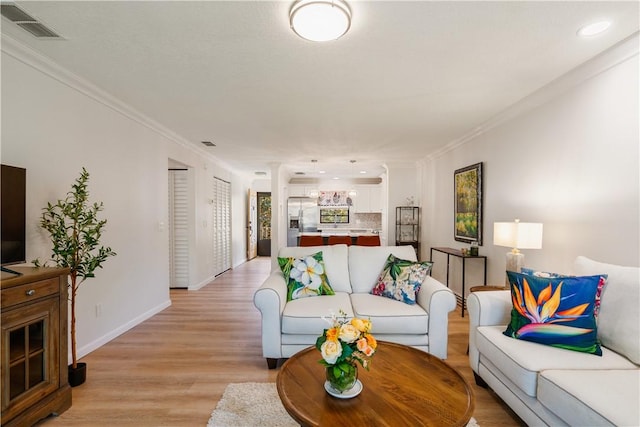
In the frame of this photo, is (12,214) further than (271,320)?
No

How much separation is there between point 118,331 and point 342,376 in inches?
112

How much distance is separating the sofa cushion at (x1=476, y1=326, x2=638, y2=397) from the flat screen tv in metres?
3.00

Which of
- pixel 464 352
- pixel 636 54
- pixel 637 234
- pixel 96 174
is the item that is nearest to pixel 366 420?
pixel 464 352

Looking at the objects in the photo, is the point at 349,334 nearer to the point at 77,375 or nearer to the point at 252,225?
the point at 77,375

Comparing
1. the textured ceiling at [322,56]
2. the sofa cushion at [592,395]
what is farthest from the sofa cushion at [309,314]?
the textured ceiling at [322,56]

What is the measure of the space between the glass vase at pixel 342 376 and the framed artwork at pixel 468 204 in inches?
127

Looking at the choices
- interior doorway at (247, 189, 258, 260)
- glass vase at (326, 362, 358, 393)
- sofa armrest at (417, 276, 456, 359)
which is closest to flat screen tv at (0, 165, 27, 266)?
glass vase at (326, 362, 358, 393)

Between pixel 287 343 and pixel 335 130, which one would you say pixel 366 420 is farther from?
pixel 335 130

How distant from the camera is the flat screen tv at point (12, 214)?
5.86 feet

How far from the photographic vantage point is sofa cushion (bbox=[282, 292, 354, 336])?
7.87ft

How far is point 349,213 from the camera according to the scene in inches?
349

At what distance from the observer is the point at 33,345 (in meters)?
1.75

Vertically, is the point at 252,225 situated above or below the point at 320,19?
below

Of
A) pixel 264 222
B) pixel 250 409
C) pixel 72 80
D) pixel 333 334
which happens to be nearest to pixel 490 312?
pixel 333 334
